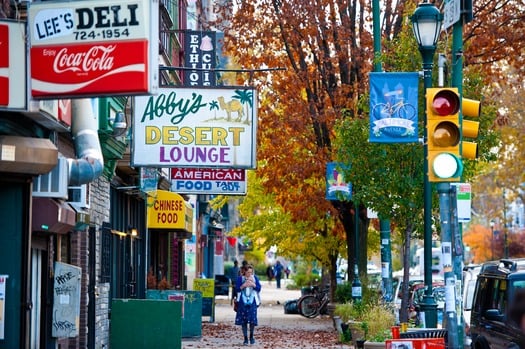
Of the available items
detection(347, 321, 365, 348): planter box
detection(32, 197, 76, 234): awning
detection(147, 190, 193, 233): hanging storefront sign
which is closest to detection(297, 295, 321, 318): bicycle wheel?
detection(147, 190, 193, 233): hanging storefront sign

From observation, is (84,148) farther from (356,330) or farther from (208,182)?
(208,182)

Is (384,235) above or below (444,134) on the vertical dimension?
below

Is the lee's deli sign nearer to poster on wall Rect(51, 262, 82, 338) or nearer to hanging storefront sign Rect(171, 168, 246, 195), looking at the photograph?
poster on wall Rect(51, 262, 82, 338)

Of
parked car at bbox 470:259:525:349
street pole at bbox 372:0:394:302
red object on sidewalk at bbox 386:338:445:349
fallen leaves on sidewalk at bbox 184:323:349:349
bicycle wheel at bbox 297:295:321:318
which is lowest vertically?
fallen leaves on sidewalk at bbox 184:323:349:349

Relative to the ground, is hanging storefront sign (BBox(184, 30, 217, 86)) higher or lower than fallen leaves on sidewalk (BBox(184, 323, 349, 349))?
higher

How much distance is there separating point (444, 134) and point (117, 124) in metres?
7.03

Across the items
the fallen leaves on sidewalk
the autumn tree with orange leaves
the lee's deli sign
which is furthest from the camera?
the autumn tree with orange leaves

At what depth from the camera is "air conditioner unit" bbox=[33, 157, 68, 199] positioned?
47.3 ft

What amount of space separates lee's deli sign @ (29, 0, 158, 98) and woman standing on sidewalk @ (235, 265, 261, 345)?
1412cm

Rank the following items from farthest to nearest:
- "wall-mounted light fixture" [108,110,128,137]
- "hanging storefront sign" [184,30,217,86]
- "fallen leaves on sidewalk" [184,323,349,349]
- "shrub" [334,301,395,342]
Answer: "hanging storefront sign" [184,30,217,86], "fallen leaves on sidewalk" [184,323,349,349], "shrub" [334,301,395,342], "wall-mounted light fixture" [108,110,128,137]

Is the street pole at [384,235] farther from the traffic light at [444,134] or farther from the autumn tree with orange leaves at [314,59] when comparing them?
the traffic light at [444,134]

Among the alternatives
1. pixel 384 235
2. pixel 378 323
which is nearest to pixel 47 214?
pixel 378 323

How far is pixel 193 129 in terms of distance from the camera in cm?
1944

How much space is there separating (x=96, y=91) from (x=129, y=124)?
355 inches
